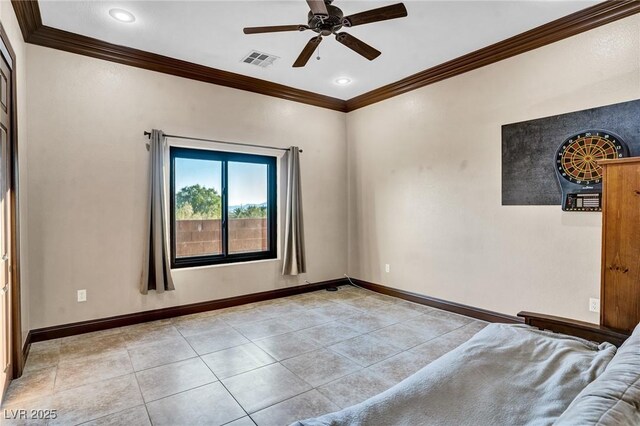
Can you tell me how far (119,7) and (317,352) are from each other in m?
3.44

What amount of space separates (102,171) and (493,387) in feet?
12.8

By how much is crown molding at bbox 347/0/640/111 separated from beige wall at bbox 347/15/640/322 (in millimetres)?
69

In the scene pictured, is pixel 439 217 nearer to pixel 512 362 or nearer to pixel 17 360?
pixel 512 362

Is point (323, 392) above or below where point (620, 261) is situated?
below

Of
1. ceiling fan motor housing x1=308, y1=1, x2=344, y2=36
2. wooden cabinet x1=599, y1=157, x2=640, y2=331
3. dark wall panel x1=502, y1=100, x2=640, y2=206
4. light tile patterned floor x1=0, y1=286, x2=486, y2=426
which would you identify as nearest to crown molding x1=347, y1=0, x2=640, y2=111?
dark wall panel x1=502, y1=100, x2=640, y2=206

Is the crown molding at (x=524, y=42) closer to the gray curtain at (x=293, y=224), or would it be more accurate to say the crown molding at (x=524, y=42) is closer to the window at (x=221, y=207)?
the gray curtain at (x=293, y=224)

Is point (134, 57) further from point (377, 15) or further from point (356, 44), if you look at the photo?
point (377, 15)

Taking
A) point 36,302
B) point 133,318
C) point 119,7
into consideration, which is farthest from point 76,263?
point 119,7

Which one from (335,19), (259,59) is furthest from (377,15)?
(259,59)

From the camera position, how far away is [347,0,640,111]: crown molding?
2927mm

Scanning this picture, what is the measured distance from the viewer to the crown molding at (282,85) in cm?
295

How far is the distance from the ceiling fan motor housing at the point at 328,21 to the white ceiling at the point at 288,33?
0.28 meters

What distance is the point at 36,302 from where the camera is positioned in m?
3.28

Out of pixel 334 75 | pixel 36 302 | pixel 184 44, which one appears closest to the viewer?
pixel 36 302
